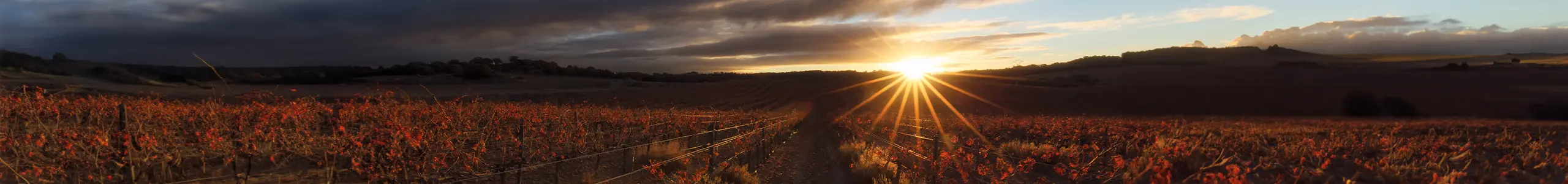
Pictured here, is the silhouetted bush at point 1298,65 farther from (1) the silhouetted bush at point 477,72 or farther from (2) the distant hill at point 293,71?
(1) the silhouetted bush at point 477,72

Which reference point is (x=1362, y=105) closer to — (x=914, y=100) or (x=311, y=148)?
(x=914, y=100)

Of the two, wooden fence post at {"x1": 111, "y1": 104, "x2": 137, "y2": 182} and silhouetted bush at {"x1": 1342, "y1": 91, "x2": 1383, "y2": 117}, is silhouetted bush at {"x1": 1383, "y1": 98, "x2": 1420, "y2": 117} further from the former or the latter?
wooden fence post at {"x1": 111, "y1": 104, "x2": 137, "y2": 182}

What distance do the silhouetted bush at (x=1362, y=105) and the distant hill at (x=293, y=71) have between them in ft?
219

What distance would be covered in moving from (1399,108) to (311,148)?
5579 cm

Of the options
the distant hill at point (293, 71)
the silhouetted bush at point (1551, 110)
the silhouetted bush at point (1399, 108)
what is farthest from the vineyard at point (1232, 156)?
the distant hill at point (293, 71)

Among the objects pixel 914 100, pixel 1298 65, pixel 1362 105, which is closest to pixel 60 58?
pixel 914 100

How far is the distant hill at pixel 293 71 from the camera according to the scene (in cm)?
6097

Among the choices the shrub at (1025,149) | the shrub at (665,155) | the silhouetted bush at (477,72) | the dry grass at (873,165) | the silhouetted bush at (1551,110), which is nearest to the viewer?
the dry grass at (873,165)

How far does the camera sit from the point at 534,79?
270ft

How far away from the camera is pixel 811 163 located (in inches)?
610

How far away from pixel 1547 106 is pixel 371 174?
57808mm

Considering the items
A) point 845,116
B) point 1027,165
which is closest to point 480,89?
point 845,116

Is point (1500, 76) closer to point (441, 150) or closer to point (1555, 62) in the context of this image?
point (1555, 62)

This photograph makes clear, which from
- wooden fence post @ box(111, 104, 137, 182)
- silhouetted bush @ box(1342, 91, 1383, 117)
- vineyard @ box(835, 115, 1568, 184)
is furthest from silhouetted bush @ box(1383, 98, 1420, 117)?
wooden fence post @ box(111, 104, 137, 182)
